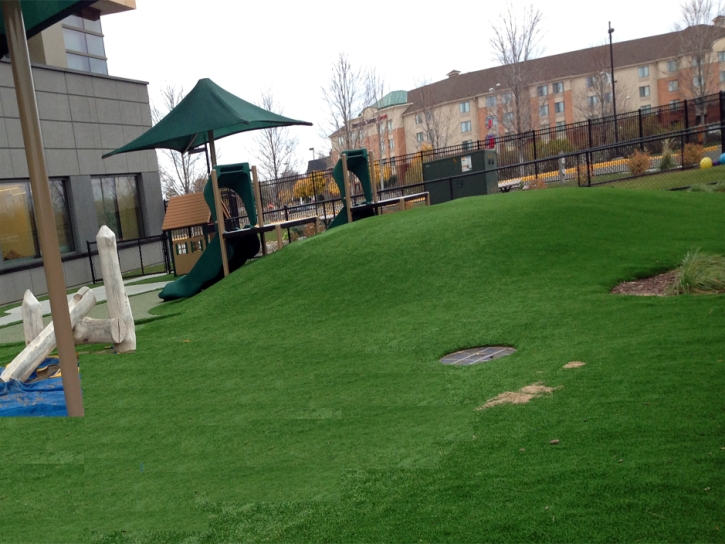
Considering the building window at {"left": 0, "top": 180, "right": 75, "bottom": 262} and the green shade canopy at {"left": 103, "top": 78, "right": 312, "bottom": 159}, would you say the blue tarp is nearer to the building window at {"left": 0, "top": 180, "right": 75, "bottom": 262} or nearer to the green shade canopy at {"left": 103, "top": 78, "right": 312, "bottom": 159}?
the green shade canopy at {"left": 103, "top": 78, "right": 312, "bottom": 159}

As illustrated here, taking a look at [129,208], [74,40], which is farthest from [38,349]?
[74,40]

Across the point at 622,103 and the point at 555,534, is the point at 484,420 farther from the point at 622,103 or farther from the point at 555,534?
the point at 622,103

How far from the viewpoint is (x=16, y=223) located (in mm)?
17141

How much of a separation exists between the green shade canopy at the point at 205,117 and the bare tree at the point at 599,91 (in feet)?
142

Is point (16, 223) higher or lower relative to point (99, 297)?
higher

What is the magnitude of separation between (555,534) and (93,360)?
19.3 feet

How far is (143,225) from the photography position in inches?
854

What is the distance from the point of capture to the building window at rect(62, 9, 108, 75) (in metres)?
19.7

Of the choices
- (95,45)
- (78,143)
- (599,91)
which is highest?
(599,91)

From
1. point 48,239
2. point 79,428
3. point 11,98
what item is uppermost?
point 11,98

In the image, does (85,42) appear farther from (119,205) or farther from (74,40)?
(119,205)

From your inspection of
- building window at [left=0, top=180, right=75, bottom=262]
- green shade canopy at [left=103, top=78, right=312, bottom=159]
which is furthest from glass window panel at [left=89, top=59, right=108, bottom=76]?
green shade canopy at [left=103, top=78, right=312, bottom=159]

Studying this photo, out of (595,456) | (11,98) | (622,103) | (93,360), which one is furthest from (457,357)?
(622,103)

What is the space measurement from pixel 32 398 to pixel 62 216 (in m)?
14.2
